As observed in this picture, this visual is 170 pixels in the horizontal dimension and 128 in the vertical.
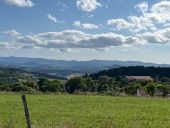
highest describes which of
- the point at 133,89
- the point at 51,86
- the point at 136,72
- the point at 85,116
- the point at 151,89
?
the point at 136,72

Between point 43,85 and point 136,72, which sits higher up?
point 136,72

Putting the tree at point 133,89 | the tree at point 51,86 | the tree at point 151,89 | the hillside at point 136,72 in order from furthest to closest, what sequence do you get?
the hillside at point 136,72, the tree at point 51,86, the tree at point 133,89, the tree at point 151,89

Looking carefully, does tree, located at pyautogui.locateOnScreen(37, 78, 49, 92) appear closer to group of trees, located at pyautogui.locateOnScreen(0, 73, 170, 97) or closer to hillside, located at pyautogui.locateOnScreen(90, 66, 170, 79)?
group of trees, located at pyautogui.locateOnScreen(0, 73, 170, 97)

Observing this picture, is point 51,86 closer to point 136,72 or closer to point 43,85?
point 43,85

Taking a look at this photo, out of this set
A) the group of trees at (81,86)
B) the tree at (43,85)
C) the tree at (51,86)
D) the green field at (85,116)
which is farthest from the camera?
the tree at (43,85)

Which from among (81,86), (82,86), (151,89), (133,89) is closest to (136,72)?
(82,86)

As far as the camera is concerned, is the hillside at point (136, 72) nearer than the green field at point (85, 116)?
No

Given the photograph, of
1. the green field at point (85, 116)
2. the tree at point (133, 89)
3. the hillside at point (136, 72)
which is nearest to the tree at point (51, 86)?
the tree at point (133, 89)

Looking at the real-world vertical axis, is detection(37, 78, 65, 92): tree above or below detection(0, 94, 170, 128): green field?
below

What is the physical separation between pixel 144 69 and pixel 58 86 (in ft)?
355

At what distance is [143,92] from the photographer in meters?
84.7

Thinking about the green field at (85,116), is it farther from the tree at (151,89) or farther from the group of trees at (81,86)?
the tree at (151,89)

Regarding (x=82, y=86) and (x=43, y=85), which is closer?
(x=43, y=85)

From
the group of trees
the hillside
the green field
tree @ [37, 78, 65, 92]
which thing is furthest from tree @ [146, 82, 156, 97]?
the hillside
